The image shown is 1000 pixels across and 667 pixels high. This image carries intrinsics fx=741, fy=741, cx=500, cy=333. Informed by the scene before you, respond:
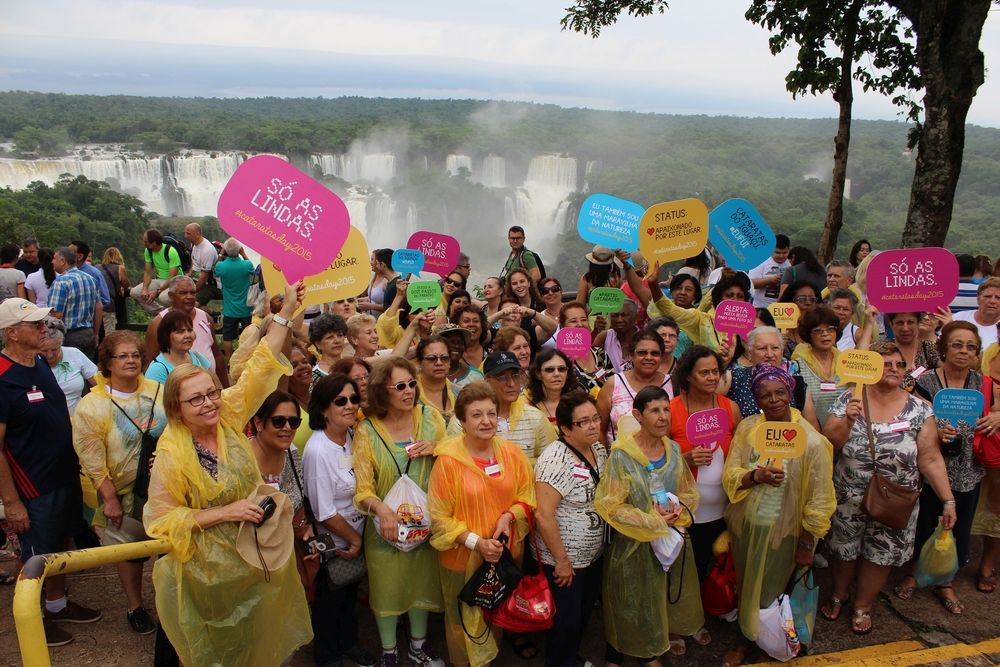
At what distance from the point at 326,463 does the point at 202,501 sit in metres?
0.69

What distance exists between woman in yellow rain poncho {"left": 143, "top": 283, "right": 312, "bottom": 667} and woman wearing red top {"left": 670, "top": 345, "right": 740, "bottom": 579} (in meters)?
2.21

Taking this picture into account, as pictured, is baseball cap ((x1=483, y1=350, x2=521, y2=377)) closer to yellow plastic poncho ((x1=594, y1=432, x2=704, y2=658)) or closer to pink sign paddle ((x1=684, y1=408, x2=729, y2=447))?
yellow plastic poncho ((x1=594, y1=432, x2=704, y2=658))

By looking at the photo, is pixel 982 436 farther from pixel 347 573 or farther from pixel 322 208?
pixel 322 208

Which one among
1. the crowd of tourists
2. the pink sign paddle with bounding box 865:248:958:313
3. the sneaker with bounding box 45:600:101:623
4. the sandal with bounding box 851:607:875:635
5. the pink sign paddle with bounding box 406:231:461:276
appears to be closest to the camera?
the crowd of tourists

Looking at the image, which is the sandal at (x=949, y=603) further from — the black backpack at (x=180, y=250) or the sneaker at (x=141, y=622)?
the black backpack at (x=180, y=250)

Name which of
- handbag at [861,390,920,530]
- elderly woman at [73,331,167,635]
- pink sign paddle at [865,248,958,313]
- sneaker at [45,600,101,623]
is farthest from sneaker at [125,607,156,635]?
pink sign paddle at [865,248,958,313]

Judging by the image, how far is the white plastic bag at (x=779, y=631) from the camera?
394cm

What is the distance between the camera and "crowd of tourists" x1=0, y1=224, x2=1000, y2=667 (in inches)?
133

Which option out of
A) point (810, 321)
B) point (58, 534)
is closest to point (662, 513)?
point (810, 321)

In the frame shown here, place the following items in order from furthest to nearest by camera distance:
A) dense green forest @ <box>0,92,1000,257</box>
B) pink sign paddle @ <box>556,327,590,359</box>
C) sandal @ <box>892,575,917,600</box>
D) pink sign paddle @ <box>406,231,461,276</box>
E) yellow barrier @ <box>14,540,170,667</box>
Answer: dense green forest @ <box>0,92,1000,257</box> → pink sign paddle @ <box>406,231,461,276</box> → pink sign paddle @ <box>556,327,590,359</box> → sandal @ <box>892,575,917,600</box> → yellow barrier @ <box>14,540,170,667</box>

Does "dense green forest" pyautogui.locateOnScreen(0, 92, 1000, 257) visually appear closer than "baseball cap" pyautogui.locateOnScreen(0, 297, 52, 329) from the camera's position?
No

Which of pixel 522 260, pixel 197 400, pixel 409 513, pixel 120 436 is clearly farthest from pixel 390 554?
pixel 522 260

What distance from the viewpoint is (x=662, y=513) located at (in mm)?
3775

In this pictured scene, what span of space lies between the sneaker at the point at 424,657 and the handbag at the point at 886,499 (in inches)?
Result: 102
